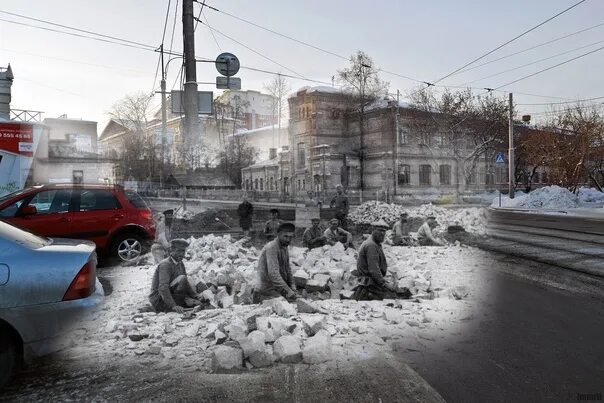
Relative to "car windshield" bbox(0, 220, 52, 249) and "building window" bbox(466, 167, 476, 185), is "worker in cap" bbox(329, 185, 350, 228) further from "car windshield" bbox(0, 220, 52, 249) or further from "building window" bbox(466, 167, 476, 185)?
"car windshield" bbox(0, 220, 52, 249)

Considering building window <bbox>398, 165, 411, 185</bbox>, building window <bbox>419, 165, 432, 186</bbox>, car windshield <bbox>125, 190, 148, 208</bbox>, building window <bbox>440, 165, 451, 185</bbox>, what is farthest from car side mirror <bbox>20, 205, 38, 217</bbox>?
building window <bbox>440, 165, 451, 185</bbox>

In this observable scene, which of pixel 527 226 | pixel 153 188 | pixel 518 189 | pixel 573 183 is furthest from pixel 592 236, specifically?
pixel 573 183

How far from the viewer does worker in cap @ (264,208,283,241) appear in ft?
21.9

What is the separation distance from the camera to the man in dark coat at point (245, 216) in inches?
272

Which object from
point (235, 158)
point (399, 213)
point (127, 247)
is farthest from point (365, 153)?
point (127, 247)

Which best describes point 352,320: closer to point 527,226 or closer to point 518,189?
point 527,226

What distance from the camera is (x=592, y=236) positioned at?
13102 millimetres

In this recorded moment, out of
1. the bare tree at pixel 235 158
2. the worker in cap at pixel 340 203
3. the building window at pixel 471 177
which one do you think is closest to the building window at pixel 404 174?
the worker in cap at pixel 340 203

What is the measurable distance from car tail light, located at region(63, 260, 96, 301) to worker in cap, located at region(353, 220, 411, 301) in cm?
371

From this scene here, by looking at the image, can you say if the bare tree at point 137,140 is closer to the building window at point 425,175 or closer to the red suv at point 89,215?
the red suv at point 89,215

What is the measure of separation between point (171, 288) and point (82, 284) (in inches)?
82.5

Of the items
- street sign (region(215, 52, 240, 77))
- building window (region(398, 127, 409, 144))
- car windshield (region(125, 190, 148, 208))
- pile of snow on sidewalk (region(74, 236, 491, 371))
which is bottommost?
pile of snow on sidewalk (region(74, 236, 491, 371))

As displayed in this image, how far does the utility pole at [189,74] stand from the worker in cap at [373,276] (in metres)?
3.12

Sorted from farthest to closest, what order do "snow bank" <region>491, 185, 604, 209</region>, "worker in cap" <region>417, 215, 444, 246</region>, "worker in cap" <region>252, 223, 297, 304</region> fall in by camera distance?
"snow bank" <region>491, 185, 604, 209</region>, "worker in cap" <region>417, 215, 444, 246</region>, "worker in cap" <region>252, 223, 297, 304</region>
